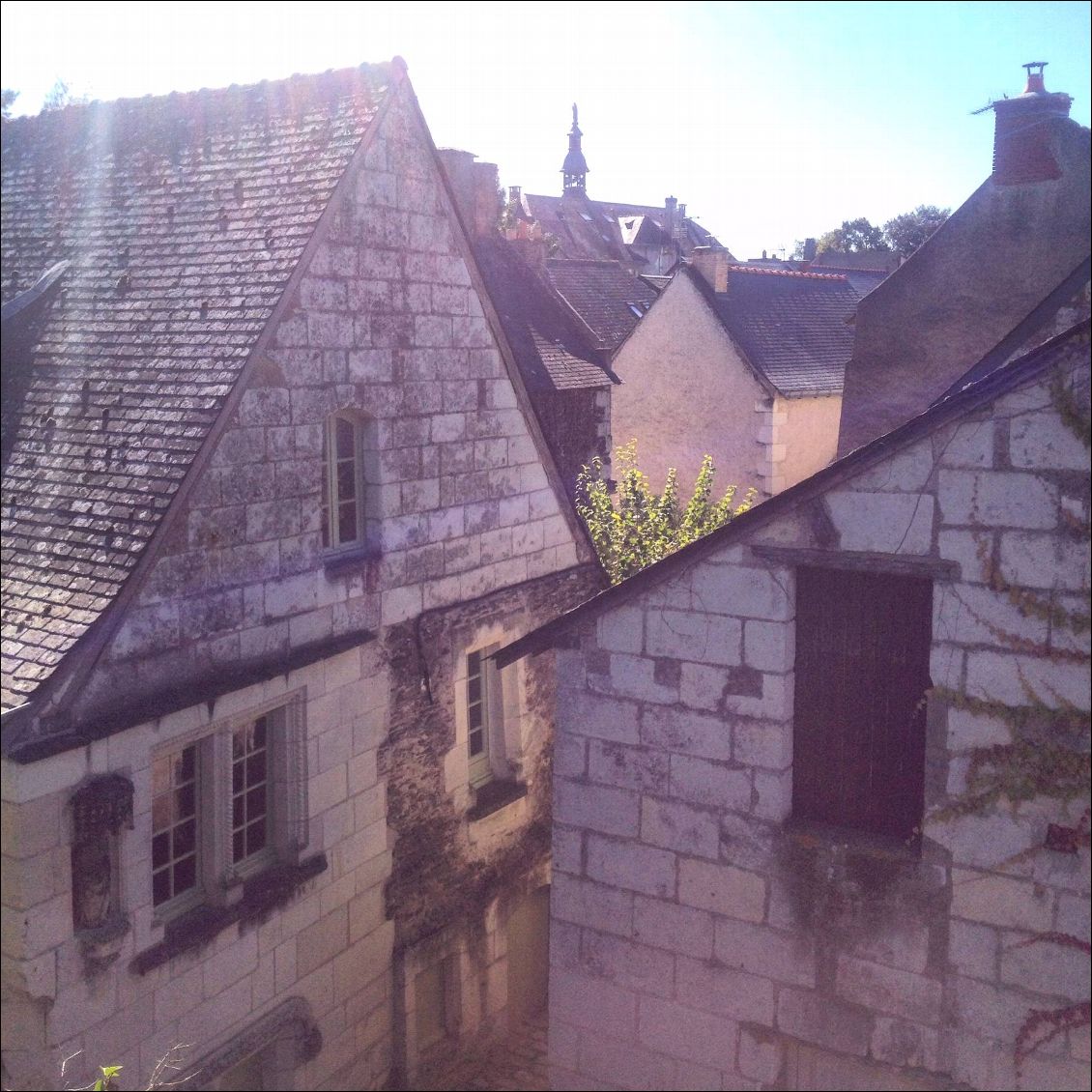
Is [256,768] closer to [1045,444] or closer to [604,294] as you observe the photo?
[1045,444]

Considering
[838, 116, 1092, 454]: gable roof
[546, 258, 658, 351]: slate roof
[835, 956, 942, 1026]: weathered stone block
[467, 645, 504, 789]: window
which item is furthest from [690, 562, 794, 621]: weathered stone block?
[546, 258, 658, 351]: slate roof

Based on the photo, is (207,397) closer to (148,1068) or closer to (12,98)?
(148,1068)

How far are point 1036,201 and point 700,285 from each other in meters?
11.5

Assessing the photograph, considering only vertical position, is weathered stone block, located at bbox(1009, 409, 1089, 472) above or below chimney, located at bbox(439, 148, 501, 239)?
below

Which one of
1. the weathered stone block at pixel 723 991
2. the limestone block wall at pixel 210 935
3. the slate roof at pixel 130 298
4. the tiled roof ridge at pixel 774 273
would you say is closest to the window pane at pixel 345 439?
the slate roof at pixel 130 298

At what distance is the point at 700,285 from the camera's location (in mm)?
19516

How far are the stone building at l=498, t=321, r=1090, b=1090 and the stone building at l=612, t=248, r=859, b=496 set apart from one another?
1323 centimetres

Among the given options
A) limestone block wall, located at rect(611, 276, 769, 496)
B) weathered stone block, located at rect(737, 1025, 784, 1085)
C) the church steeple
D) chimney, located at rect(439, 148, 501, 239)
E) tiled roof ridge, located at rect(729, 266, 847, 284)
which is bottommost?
weathered stone block, located at rect(737, 1025, 784, 1085)

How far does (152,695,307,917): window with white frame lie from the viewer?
6.75 m

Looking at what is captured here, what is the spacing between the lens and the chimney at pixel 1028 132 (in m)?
8.06

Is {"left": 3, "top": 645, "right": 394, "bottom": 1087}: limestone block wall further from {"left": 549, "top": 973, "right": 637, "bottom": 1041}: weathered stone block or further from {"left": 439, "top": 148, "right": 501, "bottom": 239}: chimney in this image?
{"left": 439, "top": 148, "right": 501, "bottom": 239}: chimney

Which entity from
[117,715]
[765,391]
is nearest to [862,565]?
[117,715]

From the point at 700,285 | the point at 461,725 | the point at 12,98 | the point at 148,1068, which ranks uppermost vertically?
the point at 12,98

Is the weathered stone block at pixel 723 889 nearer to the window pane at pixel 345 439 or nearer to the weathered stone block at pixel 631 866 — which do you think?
the weathered stone block at pixel 631 866
